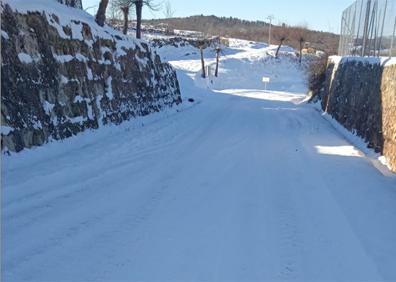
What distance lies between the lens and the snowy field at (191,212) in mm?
4348

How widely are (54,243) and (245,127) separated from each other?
37.2ft

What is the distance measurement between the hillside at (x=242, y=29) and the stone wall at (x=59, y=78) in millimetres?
58697

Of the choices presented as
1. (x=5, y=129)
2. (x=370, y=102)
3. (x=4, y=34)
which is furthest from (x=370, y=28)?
(x=5, y=129)

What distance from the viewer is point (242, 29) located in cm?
13262

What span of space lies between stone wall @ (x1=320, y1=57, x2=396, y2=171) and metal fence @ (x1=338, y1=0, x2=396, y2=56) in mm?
410

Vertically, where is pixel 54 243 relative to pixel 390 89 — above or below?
below

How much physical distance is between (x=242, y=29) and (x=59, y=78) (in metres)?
127

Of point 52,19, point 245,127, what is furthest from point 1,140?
point 245,127

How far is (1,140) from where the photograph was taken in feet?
24.0

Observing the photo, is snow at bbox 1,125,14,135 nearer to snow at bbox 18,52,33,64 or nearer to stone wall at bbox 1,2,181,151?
stone wall at bbox 1,2,181,151

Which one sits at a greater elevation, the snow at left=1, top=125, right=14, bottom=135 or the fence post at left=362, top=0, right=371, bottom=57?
the fence post at left=362, top=0, right=371, bottom=57

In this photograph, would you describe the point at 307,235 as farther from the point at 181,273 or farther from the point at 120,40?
the point at 120,40

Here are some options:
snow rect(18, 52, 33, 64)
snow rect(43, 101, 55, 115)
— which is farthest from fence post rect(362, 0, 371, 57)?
snow rect(18, 52, 33, 64)

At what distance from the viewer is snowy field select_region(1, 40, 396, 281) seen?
4.35 m
